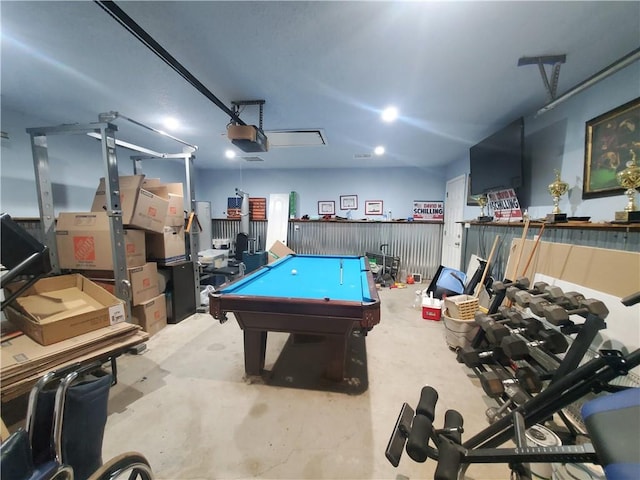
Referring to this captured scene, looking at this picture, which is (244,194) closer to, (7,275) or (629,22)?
(7,275)

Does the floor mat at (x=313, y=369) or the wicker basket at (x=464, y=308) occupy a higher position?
the wicker basket at (x=464, y=308)

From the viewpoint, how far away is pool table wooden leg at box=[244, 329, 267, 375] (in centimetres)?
193

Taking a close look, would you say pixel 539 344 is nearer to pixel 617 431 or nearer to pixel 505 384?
pixel 505 384

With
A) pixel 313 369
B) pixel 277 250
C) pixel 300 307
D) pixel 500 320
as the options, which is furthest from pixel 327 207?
pixel 500 320

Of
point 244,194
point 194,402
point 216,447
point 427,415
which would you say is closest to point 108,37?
point 194,402

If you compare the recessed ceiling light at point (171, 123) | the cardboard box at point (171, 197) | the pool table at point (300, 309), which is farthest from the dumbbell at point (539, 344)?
the recessed ceiling light at point (171, 123)

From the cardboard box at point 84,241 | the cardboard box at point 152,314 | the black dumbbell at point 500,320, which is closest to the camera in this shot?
the black dumbbell at point 500,320

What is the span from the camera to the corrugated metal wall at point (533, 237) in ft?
5.00

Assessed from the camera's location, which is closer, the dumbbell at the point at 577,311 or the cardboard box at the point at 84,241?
the dumbbell at the point at 577,311

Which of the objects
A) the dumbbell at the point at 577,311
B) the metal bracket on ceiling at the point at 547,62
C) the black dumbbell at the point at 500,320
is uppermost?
the metal bracket on ceiling at the point at 547,62

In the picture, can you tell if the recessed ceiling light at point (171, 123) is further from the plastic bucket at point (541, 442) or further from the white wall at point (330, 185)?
the plastic bucket at point (541, 442)

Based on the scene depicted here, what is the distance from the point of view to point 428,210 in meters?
5.35

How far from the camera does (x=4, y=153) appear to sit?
8.19 feet

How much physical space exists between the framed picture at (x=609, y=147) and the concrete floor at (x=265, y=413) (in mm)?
1844
